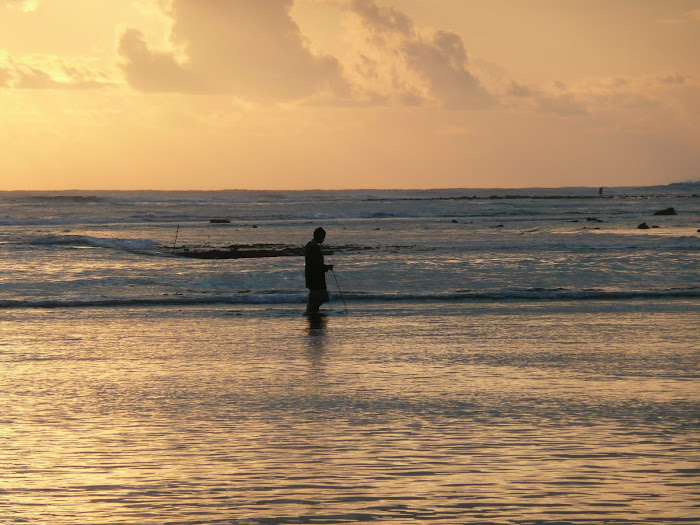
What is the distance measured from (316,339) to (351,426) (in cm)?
594

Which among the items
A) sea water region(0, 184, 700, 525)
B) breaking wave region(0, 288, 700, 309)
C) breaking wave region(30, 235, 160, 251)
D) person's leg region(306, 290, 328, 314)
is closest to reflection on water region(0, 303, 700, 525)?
sea water region(0, 184, 700, 525)

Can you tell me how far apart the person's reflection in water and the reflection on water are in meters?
0.08

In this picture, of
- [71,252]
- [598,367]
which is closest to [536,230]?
[71,252]

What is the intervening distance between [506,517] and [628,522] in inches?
30.0

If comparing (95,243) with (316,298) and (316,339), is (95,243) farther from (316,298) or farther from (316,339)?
(316,339)

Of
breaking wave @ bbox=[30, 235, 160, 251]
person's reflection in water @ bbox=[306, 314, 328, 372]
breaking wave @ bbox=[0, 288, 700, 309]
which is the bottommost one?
person's reflection in water @ bbox=[306, 314, 328, 372]

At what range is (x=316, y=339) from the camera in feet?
45.4

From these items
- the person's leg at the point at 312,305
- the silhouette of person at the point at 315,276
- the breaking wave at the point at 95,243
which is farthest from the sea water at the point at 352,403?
Result: the breaking wave at the point at 95,243

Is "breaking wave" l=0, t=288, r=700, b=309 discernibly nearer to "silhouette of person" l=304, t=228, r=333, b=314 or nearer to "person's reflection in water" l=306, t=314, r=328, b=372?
"silhouette of person" l=304, t=228, r=333, b=314

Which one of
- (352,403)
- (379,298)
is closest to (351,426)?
(352,403)

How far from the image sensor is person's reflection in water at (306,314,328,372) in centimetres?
1159

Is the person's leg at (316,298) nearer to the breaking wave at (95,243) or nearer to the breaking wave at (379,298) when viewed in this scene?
the breaking wave at (379,298)

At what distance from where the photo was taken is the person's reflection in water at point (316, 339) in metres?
11.6

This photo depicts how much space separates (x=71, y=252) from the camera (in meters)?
30.5
